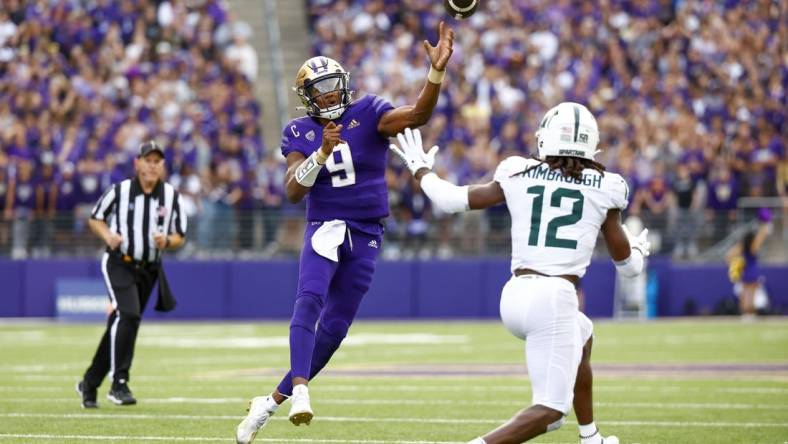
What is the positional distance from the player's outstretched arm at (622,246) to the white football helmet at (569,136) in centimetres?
28

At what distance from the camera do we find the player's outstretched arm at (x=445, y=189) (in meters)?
5.64

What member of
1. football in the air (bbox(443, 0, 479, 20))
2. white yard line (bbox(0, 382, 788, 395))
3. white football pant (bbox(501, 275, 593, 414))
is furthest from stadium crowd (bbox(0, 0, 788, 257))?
white football pant (bbox(501, 275, 593, 414))

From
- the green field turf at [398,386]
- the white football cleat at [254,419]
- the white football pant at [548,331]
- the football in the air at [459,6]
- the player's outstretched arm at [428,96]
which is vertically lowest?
the green field turf at [398,386]

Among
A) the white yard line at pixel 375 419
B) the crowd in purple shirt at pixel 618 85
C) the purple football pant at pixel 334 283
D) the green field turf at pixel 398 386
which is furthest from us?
the crowd in purple shirt at pixel 618 85

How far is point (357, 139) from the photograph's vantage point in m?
7.03

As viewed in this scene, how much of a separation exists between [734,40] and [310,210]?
16.1 meters

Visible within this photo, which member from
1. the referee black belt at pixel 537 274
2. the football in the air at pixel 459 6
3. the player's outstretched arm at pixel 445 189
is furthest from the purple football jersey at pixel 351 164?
the referee black belt at pixel 537 274

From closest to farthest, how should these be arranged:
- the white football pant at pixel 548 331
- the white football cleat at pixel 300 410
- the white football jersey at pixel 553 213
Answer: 1. the white football pant at pixel 548 331
2. the white football jersey at pixel 553 213
3. the white football cleat at pixel 300 410

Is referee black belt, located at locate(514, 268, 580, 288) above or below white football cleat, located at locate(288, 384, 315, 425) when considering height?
above

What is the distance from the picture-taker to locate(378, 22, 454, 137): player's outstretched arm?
6602 mm

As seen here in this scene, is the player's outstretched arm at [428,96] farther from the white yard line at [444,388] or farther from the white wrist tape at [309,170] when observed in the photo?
the white yard line at [444,388]

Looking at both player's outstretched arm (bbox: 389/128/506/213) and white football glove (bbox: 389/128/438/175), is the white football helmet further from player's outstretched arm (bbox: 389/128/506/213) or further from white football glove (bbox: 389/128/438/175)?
white football glove (bbox: 389/128/438/175)

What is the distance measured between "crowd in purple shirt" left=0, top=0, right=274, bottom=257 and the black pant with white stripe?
9.91m

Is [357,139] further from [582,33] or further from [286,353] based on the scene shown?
[582,33]
